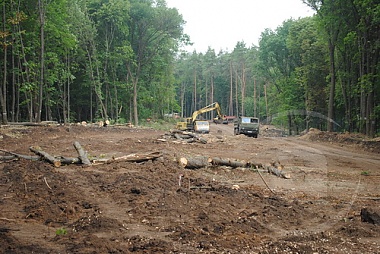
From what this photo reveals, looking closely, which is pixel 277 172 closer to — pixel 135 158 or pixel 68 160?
pixel 135 158

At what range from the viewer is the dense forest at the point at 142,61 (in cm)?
2552

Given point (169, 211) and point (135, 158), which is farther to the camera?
point (135, 158)

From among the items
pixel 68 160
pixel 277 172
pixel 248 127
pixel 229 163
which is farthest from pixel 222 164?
pixel 248 127

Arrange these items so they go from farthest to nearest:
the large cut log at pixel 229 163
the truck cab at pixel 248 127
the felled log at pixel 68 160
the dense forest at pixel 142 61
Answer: the truck cab at pixel 248 127, the dense forest at pixel 142 61, the large cut log at pixel 229 163, the felled log at pixel 68 160

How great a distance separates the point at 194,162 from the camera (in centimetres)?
1196

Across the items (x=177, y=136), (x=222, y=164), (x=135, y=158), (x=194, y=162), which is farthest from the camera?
(x=177, y=136)

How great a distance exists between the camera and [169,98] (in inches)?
2391

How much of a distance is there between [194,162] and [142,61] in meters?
33.8

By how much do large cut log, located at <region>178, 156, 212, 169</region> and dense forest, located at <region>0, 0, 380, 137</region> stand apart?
15.2m

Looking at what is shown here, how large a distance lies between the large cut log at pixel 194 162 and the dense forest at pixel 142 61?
15.2 metres

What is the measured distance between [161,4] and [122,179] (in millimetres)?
39456

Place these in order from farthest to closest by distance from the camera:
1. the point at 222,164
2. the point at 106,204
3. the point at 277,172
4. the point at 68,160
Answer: the point at 222,164 → the point at 277,172 → the point at 68,160 → the point at 106,204

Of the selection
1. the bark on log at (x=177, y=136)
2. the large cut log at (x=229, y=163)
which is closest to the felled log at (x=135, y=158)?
the large cut log at (x=229, y=163)

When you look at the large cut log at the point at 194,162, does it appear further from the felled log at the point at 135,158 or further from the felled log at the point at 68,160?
the felled log at the point at 68,160
